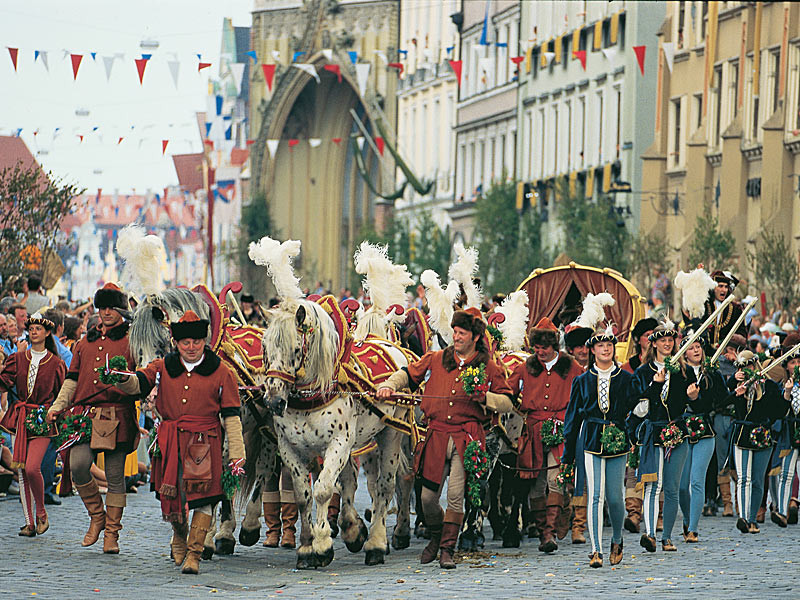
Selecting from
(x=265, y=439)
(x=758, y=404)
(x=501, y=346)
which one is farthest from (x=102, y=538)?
(x=758, y=404)

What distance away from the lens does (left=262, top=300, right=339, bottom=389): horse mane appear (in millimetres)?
12961

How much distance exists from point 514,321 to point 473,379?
360 centimetres

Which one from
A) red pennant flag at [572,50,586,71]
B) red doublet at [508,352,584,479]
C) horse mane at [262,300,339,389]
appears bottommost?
red doublet at [508,352,584,479]

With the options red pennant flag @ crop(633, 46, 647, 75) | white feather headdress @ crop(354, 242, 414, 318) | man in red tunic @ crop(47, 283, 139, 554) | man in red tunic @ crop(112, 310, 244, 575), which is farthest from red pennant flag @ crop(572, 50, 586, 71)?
man in red tunic @ crop(112, 310, 244, 575)

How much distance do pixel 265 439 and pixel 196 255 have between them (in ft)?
453

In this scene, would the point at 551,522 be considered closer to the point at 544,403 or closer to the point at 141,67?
the point at 544,403

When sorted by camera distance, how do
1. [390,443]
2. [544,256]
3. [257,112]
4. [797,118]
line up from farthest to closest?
1. [257,112]
2. [544,256]
3. [797,118]
4. [390,443]

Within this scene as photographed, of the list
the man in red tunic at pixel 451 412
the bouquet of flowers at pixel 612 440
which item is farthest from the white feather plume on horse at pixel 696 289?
the bouquet of flowers at pixel 612 440

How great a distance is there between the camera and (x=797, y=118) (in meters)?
38.5

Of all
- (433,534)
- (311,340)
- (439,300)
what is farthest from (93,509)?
(439,300)

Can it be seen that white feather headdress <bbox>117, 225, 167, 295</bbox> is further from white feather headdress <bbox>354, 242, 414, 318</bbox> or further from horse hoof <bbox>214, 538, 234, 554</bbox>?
white feather headdress <bbox>354, 242, 414, 318</bbox>

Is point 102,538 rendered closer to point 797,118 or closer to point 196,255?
point 797,118

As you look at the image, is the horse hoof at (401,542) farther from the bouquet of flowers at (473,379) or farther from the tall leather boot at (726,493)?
the tall leather boot at (726,493)

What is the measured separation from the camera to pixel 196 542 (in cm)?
1274
